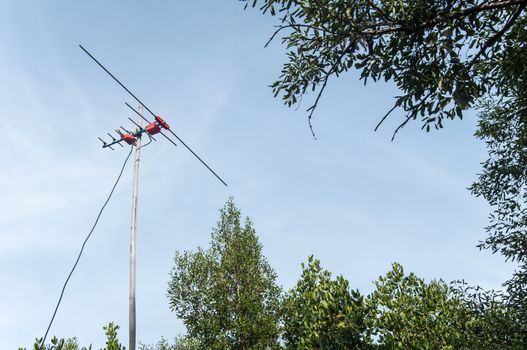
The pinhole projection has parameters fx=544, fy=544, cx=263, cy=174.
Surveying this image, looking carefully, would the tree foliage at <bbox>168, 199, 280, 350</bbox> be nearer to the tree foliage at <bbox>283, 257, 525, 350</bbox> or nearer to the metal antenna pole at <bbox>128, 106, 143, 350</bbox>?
the tree foliage at <bbox>283, 257, 525, 350</bbox>

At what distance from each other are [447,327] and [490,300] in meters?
3.17

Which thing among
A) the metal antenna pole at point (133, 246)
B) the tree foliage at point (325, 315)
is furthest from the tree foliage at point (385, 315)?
the metal antenna pole at point (133, 246)

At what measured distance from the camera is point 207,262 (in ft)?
99.3

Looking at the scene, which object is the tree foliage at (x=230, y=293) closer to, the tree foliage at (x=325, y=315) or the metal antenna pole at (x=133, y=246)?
the tree foliage at (x=325, y=315)

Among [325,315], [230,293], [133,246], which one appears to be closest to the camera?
[133,246]

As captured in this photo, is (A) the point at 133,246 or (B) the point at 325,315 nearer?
(A) the point at 133,246

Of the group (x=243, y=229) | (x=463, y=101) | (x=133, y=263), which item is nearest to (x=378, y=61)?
(x=463, y=101)

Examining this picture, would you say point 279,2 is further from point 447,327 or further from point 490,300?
point 447,327

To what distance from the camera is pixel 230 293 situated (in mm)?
29203

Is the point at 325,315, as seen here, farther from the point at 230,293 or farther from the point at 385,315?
the point at 230,293

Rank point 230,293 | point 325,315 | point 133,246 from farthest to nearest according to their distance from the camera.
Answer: point 230,293
point 325,315
point 133,246

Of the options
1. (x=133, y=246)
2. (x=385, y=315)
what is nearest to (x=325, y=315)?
(x=385, y=315)

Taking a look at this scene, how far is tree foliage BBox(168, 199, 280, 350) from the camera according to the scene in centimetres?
2692

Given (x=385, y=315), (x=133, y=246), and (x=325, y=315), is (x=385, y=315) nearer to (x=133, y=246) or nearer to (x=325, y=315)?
(x=325, y=315)
